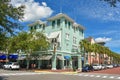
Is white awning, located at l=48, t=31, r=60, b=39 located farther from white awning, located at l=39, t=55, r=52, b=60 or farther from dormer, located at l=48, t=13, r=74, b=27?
white awning, located at l=39, t=55, r=52, b=60

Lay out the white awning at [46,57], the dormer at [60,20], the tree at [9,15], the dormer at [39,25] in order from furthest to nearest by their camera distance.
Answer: the dormer at [39,25], the dormer at [60,20], the white awning at [46,57], the tree at [9,15]

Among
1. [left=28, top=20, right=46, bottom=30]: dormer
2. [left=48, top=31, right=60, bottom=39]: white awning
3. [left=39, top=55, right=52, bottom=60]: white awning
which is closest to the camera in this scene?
[left=39, top=55, right=52, bottom=60]: white awning

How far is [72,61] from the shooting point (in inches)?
2552

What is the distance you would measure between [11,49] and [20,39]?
4.07m

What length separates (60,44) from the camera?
59.0 metres

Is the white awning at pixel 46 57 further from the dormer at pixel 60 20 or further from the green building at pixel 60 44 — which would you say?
the dormer at pixel 60 20

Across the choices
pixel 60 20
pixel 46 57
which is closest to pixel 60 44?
pixel 46 57

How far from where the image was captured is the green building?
5732 centimetres

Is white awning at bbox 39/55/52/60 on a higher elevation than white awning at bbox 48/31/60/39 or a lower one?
lower

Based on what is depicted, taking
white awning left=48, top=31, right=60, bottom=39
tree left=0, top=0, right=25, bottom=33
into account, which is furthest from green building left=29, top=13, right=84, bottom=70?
tree left=0, top=0, right=25, bottom=33

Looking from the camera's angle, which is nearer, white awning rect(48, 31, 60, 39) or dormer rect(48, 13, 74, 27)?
white awning rect(48, 31, 60, 39)

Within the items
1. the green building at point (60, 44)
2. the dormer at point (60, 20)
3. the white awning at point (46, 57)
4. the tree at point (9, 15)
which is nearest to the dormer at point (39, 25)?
the green building at point (60, 44)

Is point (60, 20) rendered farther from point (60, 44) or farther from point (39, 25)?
point (39, 25)

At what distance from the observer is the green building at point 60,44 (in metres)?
57.3
